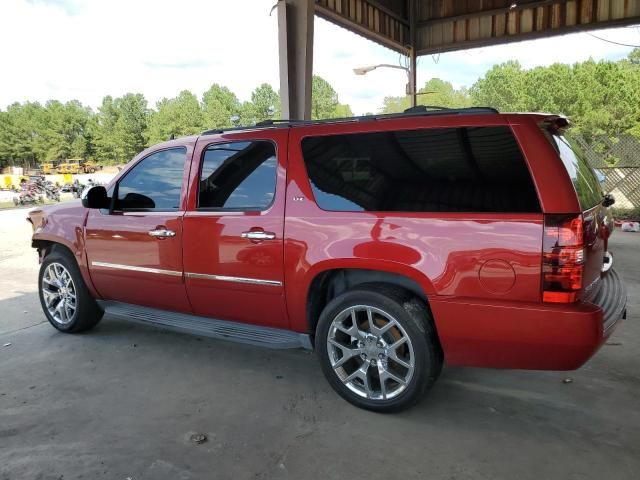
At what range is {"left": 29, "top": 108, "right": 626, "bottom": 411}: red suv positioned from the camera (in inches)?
101

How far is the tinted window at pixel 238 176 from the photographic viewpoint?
349 centimetres

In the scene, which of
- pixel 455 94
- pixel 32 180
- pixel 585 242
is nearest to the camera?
pixel 585 242

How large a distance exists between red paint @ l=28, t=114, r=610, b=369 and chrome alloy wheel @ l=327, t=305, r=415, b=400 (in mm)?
278

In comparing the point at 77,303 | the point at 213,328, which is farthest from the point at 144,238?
the point at 77,303

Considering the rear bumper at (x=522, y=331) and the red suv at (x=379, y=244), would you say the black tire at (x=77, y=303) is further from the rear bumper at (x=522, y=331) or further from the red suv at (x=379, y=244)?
the rear bumper at (x=522, y=331)

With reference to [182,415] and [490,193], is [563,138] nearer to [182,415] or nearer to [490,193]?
[490,193]

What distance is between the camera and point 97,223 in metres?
4.37

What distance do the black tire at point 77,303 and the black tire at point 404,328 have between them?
8.53 ft

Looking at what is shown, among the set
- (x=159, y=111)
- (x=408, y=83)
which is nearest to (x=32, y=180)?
(x=408, y=83)

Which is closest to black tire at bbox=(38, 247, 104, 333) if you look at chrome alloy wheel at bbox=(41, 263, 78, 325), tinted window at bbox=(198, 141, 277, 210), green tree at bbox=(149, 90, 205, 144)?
chrome alloy wheel at bbox=(41, 263, 78, 325)

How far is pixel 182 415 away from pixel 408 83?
1312cm

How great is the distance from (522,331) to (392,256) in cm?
80

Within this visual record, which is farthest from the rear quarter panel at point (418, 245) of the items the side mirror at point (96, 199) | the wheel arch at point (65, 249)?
the wheel arch at point (65, 249)

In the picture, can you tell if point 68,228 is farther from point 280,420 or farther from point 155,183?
point 280,420
